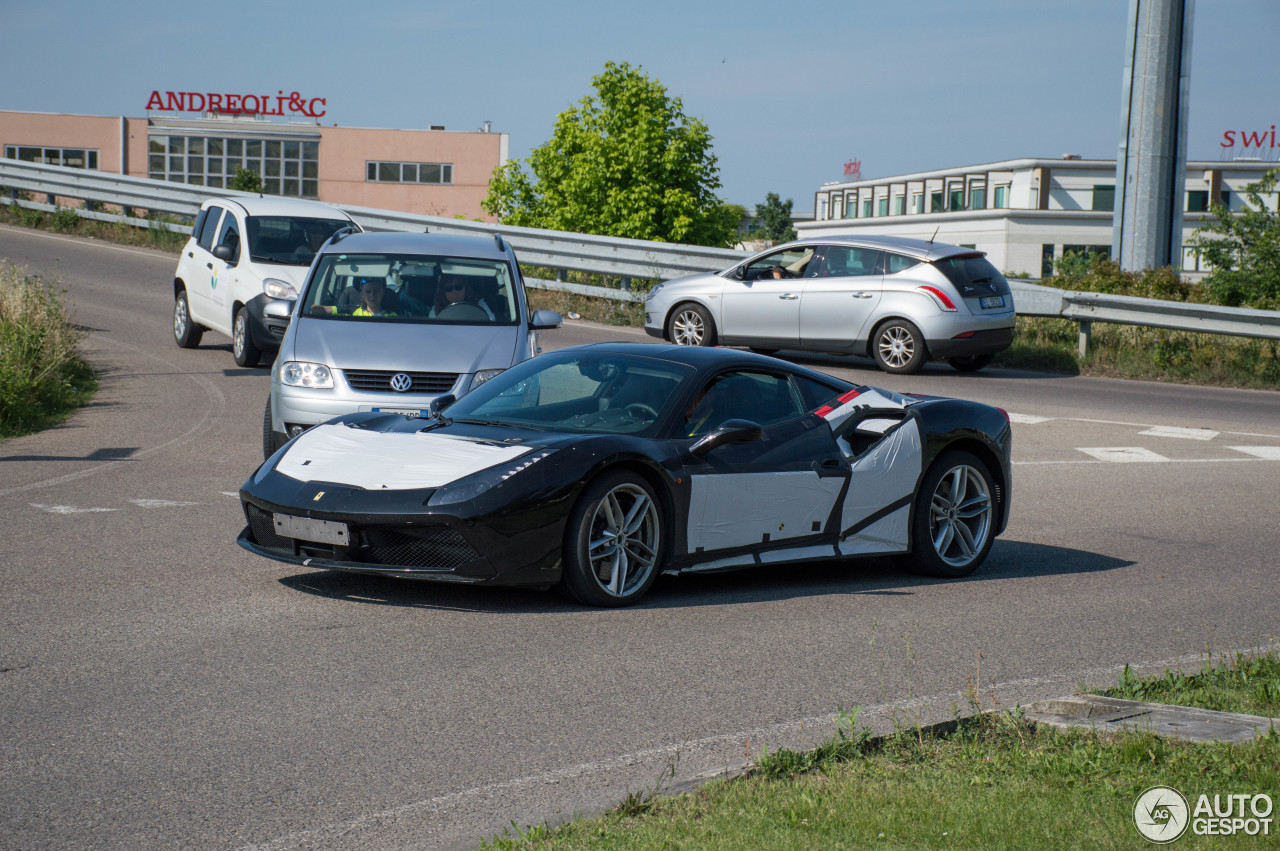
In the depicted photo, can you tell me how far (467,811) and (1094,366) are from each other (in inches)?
672

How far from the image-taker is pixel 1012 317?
59.3 ft

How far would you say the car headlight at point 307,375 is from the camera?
9.99 metres

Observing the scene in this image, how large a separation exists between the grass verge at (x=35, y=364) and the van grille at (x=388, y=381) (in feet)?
13.2

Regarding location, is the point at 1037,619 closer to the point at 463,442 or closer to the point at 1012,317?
the point at 463,442

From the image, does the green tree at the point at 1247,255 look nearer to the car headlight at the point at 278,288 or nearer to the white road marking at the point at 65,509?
the car headlight at the point at 278,288

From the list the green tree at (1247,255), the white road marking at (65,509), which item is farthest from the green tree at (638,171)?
the white road marking at (65,509)

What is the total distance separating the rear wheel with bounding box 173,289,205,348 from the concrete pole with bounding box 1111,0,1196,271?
17.5 m

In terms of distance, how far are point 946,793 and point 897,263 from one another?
14.3 m

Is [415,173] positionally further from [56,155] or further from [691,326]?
[691,326]

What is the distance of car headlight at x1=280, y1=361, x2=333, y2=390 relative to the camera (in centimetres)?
999

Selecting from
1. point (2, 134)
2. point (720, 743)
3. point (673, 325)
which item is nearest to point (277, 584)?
point (720, 743)

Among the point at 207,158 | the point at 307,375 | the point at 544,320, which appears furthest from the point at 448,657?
the point at 207,158

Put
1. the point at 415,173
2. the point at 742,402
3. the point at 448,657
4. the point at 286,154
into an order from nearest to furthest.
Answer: the point at 448,657, the point at 742,402, the point at 286,154, the point at 415,173

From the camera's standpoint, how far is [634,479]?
645 cm
